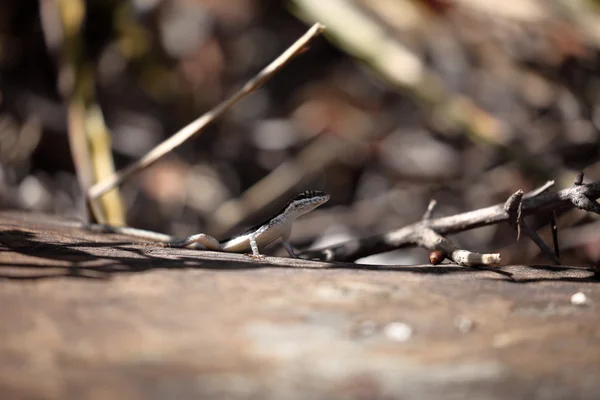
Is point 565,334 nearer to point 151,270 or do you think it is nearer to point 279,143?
point 151,270

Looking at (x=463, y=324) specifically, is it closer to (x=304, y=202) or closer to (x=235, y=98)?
(x=235, y=98)

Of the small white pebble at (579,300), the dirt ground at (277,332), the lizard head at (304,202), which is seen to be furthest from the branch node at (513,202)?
the lizard head at (304,202)

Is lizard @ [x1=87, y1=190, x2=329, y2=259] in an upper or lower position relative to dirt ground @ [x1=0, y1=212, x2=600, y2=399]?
upper

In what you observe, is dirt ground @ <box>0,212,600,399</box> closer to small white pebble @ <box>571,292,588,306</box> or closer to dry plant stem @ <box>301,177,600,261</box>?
small white pebble @ <box>571,292,588,306</box>

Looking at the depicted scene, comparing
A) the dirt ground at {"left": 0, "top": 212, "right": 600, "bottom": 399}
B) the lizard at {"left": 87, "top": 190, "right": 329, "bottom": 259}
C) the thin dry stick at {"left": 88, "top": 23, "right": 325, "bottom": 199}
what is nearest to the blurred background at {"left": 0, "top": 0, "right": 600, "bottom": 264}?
the lizard at {"left": 87, "top": 190, "right": 329, "bottom": 259}

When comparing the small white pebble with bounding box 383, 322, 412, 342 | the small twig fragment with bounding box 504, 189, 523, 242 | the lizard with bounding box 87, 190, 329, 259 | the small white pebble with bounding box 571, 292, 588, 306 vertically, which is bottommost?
the small white pebble with bounding box 383, 322, 412, 342

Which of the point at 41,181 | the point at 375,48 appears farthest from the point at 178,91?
the point at 375,48

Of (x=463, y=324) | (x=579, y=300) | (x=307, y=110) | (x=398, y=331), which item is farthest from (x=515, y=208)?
(x=307, y=110)
